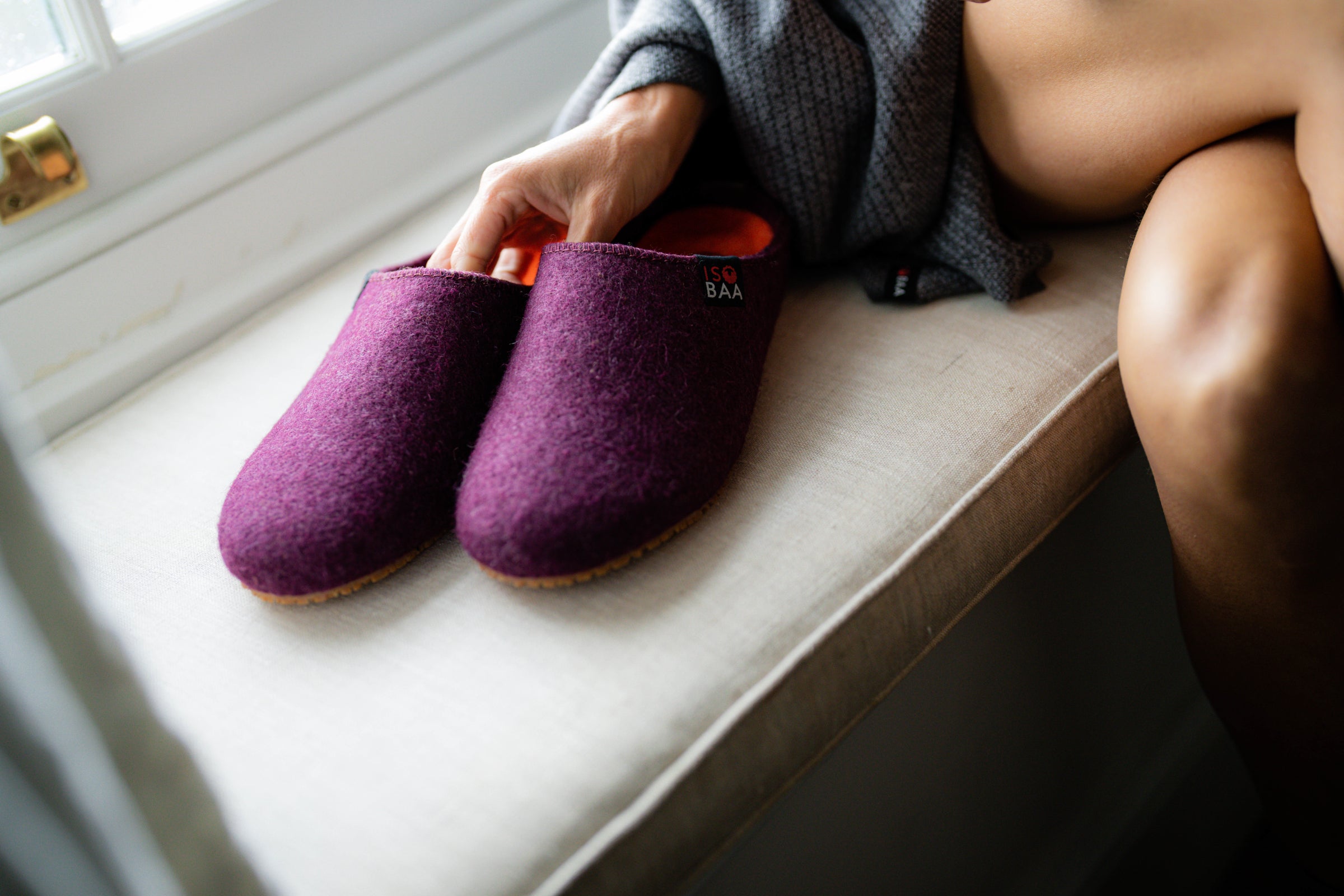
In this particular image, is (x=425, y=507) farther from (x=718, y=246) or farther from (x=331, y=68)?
(x=331, y=68)

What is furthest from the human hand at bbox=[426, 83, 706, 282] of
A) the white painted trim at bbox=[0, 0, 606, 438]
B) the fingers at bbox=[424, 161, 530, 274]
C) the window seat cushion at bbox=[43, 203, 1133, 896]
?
the white painted trim at bbox=[0, 0, 606, 438]

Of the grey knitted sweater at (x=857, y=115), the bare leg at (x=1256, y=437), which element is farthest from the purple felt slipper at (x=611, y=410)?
the bare leg at (x=1256, y=437)

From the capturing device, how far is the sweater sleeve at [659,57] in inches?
26.8

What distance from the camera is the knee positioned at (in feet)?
1.52

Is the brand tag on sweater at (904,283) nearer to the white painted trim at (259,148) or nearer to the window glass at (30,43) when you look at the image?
the white painted trim at (259,148)

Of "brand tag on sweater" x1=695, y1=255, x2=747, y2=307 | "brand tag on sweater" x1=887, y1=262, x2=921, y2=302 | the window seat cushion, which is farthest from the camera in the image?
"brand tag on sweater" x1=887, y1=262, x2=921, y2=302

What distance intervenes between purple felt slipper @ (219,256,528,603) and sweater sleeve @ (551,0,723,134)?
0.19 metres

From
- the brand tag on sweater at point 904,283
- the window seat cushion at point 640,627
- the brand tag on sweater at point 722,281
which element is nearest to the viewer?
the window seat cushion at point 640,627

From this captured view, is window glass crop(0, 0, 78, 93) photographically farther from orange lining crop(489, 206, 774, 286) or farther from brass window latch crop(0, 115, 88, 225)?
orange lining crop(489, 206, 774, 286)

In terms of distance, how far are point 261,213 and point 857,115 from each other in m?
0.55

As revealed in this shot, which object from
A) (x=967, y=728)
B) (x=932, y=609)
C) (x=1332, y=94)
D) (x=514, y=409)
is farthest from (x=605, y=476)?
(x=1332, y=94)

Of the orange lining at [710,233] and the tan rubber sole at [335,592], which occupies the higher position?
the orange lining at [710,233]

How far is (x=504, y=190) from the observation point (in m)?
0.63

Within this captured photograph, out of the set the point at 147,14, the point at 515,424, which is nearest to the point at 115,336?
the point at 147,14
